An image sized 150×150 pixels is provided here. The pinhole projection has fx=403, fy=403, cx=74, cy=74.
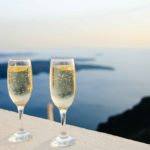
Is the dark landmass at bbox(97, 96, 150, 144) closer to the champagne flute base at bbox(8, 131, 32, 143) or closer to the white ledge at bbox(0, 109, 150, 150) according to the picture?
the white ledge at bbox(0, 109, 150, 150)

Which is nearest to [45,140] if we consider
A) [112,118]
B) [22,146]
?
[22,146]

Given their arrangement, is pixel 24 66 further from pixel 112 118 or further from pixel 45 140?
pixel 112 118

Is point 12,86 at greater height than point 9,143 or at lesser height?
greater

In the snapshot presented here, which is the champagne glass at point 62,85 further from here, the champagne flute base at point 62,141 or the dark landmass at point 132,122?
the dark landmass at point 132,122

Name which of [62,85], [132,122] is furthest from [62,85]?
[132,122]

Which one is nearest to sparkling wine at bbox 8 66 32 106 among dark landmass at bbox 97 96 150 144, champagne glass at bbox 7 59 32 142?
champagne glass at bbox 7 59 32 142

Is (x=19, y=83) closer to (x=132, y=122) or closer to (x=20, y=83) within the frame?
(x=20, y=83)
